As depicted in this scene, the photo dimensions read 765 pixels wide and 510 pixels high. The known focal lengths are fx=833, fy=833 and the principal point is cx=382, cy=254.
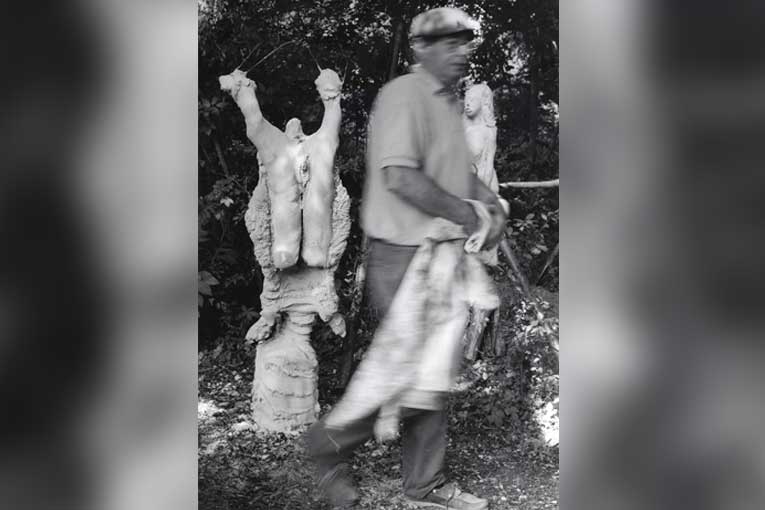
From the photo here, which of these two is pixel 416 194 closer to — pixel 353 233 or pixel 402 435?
pixel 353 233

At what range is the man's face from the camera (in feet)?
9.65

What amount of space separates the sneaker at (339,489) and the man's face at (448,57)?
1.44 metres

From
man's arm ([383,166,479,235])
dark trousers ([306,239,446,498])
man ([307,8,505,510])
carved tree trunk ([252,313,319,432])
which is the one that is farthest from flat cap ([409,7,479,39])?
carved tree trunk ([252,313,319,432])

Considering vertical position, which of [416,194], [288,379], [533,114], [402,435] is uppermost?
[533,114]

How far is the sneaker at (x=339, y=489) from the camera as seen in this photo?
9.73 feet

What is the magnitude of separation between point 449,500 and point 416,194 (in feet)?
3.67

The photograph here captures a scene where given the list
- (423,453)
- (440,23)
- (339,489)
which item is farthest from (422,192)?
(339,489)

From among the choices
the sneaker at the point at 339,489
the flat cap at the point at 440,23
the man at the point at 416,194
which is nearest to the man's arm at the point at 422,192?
the man at the point at 416,194

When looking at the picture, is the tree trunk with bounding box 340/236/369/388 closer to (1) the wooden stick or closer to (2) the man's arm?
(2) the man's arm

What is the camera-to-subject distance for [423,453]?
302cm
